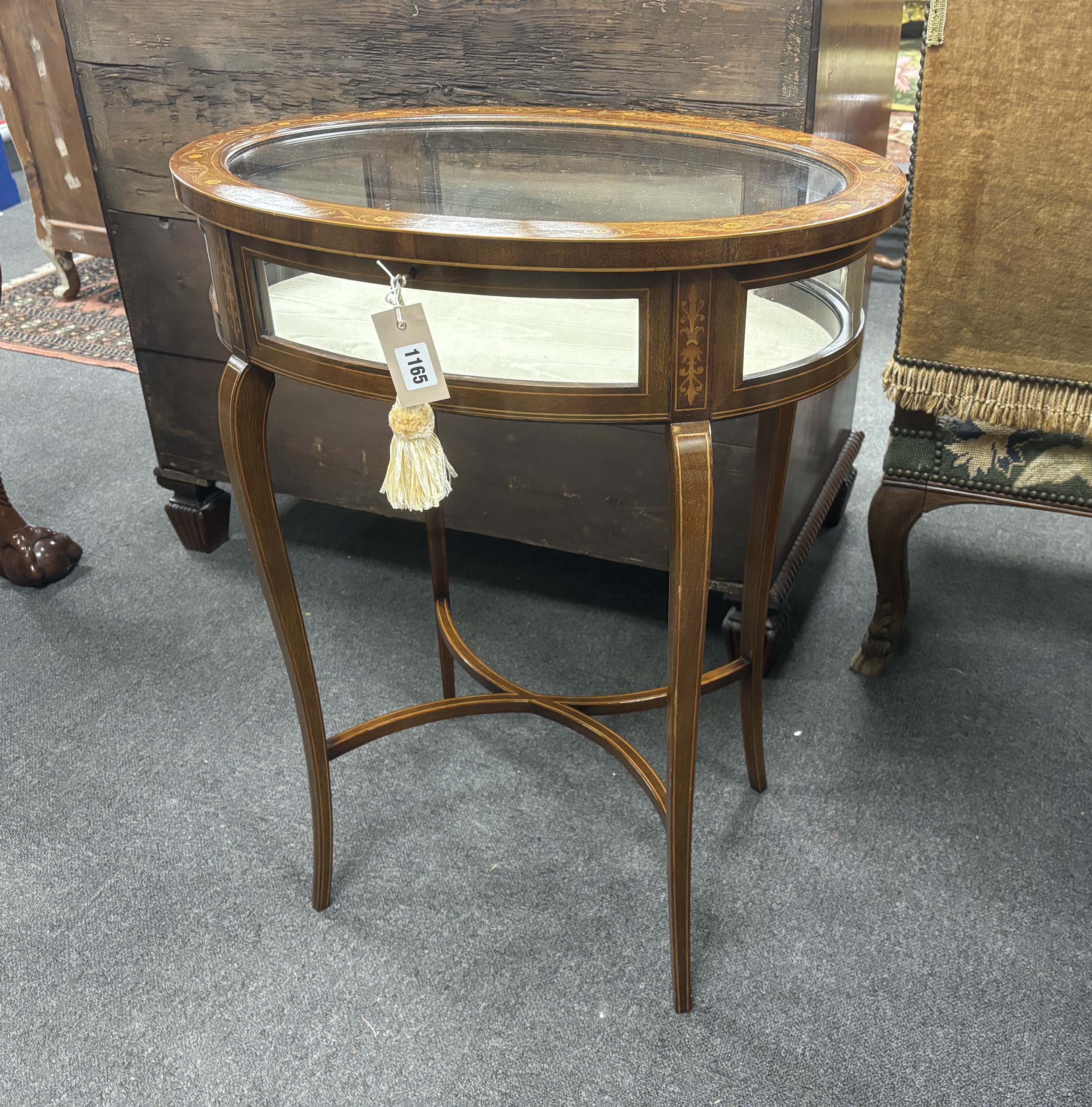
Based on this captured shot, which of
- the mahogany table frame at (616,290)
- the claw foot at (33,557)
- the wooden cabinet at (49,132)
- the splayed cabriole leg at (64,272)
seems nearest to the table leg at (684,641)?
the mahogany table frame at (616,290)

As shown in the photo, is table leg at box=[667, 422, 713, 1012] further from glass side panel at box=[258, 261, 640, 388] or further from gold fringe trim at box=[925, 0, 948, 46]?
gold fringe trim at box=[925, 0, 948, 46]

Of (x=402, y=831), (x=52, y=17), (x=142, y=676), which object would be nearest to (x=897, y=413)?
(x=402, y=831)

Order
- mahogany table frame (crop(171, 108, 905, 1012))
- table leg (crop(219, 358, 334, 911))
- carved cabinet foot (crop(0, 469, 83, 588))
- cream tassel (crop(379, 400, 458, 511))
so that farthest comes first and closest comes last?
carved cabinet foot (crop(0, 469, 83, 588)) < table leg (crop(219, 358, 334, 911)) < cream tassel (crop(379, 400, 458, 511)) < mahogany table frame (crop(171, 108, 905, 1012))

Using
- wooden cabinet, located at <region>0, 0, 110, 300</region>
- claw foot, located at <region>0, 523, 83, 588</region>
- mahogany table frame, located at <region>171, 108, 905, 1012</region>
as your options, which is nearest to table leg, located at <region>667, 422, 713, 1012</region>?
mahogany table frame, located at <region>171, 108, 905, 1012</region>

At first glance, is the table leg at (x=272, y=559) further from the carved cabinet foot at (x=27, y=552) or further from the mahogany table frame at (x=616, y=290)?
the carved cabinet foot at (x=27, y=552)

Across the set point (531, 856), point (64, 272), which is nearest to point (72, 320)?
point (64, 272)

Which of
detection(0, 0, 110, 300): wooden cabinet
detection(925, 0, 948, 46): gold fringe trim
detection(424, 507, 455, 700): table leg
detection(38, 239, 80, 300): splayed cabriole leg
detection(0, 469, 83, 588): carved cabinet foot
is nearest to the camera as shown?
detection(925, 0, 948, 46): gold fringe trim

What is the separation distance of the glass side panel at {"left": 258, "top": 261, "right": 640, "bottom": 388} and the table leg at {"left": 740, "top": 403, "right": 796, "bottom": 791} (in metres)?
0.34

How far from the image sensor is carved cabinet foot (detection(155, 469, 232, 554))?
188cm

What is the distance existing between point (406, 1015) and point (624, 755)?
0.37m

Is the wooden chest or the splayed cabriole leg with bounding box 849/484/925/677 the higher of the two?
the wooden chest

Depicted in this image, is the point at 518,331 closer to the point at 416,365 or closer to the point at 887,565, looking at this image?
the point at 416,365

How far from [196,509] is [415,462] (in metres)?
1.14

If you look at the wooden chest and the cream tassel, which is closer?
the cream tassel
